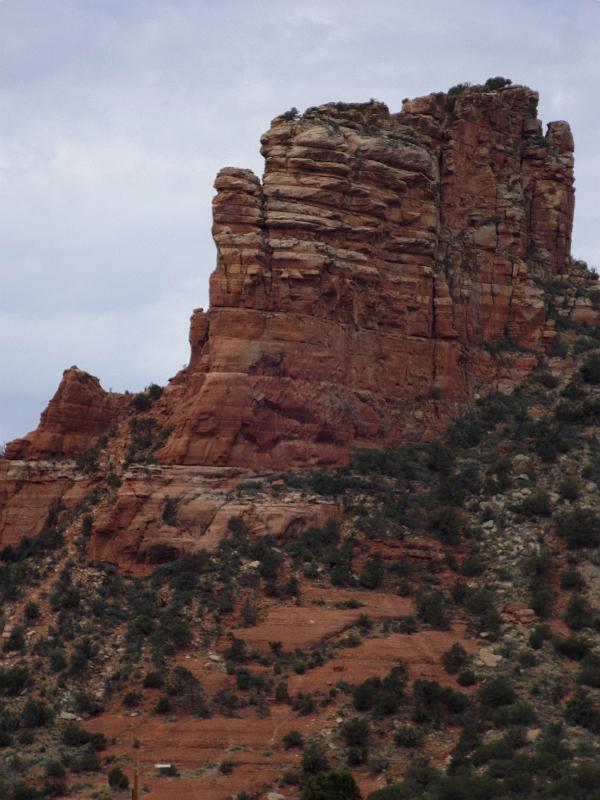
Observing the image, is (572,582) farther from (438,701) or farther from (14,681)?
(14,681)

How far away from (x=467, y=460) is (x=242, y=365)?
1074 centimetres

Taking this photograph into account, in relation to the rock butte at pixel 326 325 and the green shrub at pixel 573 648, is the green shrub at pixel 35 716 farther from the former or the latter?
the green shrub at pixel 573 648

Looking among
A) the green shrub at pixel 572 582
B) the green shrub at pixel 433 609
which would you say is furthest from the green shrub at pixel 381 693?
the green shrub at pixel 572 582

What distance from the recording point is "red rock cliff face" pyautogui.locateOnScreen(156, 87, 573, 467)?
7369 centimetres

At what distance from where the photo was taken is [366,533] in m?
70.5

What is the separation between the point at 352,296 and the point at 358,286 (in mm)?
607

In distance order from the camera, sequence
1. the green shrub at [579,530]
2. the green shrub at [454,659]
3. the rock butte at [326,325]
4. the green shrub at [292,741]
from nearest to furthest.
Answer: the green shrub at [292,741], the green shrub at [454,659], the green shrub at [579,530], the rock butte at [326,325]

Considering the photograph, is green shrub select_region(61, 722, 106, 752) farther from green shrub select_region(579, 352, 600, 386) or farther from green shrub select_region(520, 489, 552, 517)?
green shrub select_region(579, 352, 600, 386)

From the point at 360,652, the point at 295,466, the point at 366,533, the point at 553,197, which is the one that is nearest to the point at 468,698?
the point at 360,652

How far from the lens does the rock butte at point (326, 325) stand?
7275 centimetres

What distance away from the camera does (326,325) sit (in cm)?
7562

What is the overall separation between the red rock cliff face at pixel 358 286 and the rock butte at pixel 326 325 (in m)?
0.09

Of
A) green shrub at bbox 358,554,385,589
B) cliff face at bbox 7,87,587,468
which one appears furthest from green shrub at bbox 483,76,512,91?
green shrub at bbox 358,554,385,589

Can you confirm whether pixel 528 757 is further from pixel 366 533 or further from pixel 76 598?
pixel 76 598
